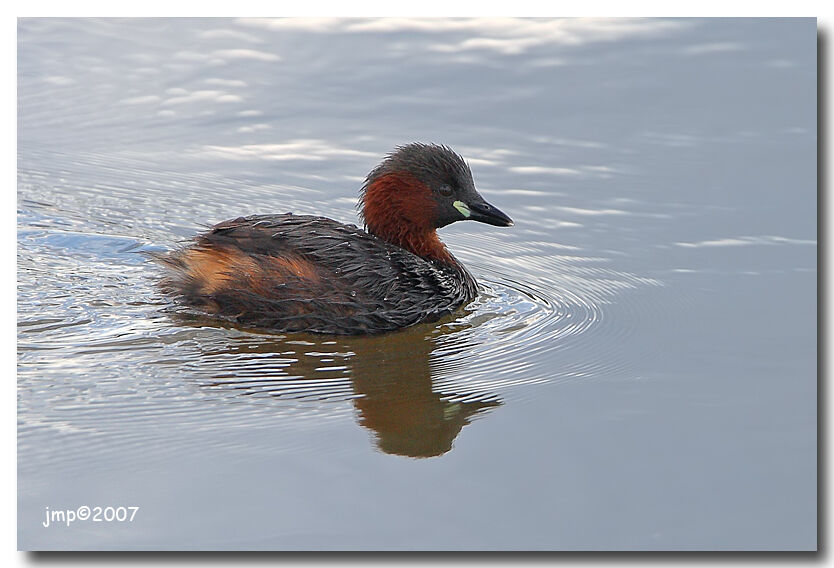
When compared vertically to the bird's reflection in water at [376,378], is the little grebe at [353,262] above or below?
above

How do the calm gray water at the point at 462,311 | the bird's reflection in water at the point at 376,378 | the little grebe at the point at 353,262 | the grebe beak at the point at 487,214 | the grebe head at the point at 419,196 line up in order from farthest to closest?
the grebe beak at the point at 487,214
the grebe head at the point at 419,196
the little grebe at the point at 353,262
the bird's reflection in water at the point at 376,378
the calm gray water at the point at 462,311

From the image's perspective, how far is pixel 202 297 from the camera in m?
7.90

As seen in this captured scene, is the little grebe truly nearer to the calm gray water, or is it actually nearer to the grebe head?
the grebe head

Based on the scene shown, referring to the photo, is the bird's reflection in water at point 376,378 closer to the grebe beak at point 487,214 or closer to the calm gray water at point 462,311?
the calm gray water at point 462,311

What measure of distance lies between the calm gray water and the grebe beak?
0.42 m

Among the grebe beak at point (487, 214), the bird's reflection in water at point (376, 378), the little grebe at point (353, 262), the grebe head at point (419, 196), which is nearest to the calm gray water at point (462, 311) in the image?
the bird's reflection in water at point (376, 378)

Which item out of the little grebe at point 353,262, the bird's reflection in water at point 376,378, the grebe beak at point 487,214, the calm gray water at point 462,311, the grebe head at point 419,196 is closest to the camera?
the calm gray water at point 462,311

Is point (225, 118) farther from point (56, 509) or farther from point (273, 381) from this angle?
point (56, 509)

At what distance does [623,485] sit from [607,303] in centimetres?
218

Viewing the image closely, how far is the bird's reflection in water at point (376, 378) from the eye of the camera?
6.77 metres

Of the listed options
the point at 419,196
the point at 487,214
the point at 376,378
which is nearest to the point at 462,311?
the point at 487,214

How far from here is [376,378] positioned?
7301 mm

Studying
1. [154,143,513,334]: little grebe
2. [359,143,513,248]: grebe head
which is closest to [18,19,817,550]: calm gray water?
[154,143,513,334]: little grebe

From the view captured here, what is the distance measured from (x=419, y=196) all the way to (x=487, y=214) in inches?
17.0
